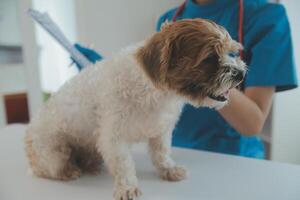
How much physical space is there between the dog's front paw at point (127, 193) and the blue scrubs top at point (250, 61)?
47 centimetres

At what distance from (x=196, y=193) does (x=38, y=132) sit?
412 mm

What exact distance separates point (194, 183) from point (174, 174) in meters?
0.05

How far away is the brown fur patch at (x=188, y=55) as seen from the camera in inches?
25.2

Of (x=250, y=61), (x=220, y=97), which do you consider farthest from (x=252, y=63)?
(x=220, y=97)

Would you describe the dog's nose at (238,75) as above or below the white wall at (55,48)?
below

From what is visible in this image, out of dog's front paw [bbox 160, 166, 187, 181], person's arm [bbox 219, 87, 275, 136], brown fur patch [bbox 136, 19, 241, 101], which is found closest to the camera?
brown fur patch [bbox 136, 19, 241, 101]

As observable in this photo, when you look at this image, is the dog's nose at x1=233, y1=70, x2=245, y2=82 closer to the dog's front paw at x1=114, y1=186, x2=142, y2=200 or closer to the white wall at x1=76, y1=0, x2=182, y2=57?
the dog's front paw at x1=114, y1=186, x2=142, y2=200

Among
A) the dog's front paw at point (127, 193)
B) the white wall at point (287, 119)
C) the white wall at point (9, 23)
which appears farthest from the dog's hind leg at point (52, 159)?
the white wall at point (9, 23)

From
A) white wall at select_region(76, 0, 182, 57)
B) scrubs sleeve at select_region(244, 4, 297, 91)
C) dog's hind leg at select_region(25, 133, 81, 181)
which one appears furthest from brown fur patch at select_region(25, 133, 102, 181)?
white wall at select_region(76, 0, 182, 57)

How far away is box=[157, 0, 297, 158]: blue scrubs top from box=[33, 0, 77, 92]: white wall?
1.13 metres

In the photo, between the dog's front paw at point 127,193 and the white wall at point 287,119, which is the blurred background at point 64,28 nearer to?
the white wall at point 287,119

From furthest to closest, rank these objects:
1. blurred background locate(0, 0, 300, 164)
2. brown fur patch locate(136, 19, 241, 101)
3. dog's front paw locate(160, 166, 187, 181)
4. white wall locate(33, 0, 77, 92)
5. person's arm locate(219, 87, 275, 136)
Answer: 1. white wall locate(33, 0, 77, 92)
2. blurred background locate(0, 0, 300, 164)
3. person's arm locate(219, 87, 275, 136)
4. dog's front paw locate(160, 166, 187, 181)
5. brown fur patch locate(136, 19, 241, 101)

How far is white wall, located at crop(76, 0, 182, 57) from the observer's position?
6.68 feet

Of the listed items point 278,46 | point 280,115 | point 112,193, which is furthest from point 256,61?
point 280,115
